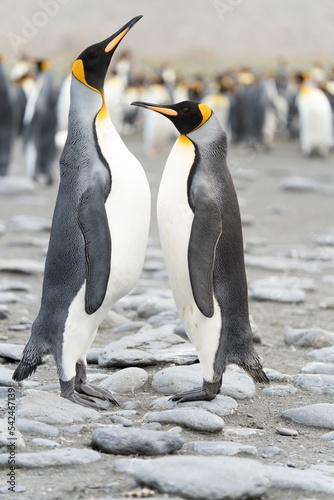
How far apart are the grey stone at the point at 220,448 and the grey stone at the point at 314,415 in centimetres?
49

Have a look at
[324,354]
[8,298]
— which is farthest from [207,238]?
[8,298]

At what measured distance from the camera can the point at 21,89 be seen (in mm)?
20062

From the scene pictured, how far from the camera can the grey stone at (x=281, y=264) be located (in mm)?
7449

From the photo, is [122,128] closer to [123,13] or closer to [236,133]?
[236,133]

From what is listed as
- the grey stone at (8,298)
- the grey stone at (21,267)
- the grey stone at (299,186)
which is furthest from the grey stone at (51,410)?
the grey stone at (299,186)

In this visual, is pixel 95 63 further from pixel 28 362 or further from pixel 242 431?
pixel 242 431

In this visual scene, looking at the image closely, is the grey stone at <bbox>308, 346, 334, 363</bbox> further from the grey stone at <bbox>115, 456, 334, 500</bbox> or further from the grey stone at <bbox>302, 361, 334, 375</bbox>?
the grey stone at <bbox>115, 456, 334, 500</bbox>

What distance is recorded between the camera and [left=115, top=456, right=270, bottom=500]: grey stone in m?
2.47

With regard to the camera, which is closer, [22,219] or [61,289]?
[61,289]

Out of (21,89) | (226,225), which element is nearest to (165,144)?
(21,89)

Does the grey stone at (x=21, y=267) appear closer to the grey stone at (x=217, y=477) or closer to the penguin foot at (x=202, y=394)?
the penguin foot at (x=202, y=394)

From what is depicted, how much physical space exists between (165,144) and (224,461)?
49.9 feet

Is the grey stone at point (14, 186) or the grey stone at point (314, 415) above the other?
the grey stone at point (314, 415)

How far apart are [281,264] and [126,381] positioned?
12.9 feet
